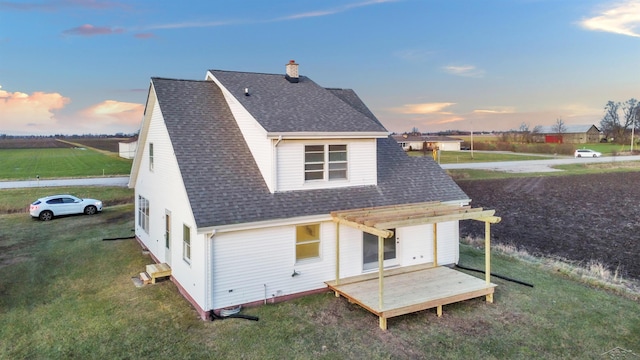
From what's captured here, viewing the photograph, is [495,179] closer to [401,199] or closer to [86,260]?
[401,199]

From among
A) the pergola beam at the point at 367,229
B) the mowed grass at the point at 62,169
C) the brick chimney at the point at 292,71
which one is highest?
the brick chimney at the point at 292,71

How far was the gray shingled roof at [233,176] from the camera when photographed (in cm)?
1082

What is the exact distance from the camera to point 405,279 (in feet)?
38.8

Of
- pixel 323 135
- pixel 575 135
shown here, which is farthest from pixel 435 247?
pixel 575 135

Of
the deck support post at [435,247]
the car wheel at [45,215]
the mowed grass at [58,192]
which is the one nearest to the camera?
the deck support post at [435,247]

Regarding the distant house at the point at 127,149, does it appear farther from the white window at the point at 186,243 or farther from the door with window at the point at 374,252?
the door with window at the point at 374,252

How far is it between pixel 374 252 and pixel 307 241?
2.29 meters

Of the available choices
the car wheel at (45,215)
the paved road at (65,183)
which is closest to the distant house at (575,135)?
the paved road at (65,183)

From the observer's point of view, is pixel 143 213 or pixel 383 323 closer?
pixel 383 323

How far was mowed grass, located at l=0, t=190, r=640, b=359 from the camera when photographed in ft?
28.4

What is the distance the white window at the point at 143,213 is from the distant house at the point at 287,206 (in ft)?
3.96

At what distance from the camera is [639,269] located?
14.9m

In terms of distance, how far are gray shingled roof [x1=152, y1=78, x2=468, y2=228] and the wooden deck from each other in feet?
6.95

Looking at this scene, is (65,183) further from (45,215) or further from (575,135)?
(575,135)
